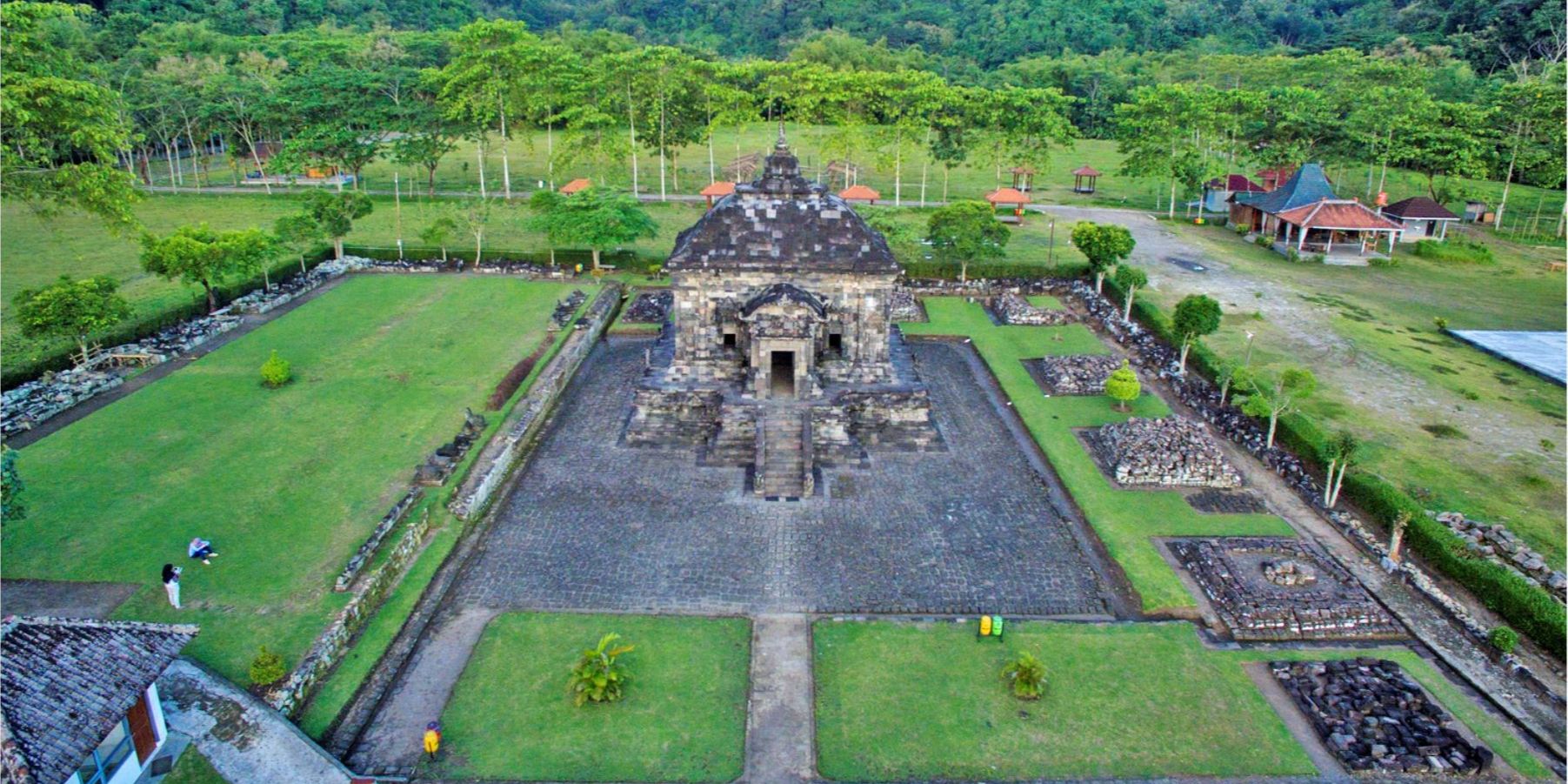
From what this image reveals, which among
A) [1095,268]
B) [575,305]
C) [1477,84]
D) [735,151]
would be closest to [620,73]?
[735,151]

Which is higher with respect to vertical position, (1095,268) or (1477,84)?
(1477,84)

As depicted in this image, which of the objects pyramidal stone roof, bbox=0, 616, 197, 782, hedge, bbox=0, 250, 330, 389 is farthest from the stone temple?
hedge, bbox=0, 250, 330, 389

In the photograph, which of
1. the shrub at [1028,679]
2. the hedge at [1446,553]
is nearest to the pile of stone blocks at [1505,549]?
the hedge at [1446,553]

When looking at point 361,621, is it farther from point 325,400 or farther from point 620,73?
point 620,73

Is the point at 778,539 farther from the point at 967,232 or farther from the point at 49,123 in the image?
the point at 967,232

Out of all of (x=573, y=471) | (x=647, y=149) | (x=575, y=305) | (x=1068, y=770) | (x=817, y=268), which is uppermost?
(x=647, y=149)

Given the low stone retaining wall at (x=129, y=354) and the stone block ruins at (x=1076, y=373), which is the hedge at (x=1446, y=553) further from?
the low stone retaining wall at (x=129, y=354)
